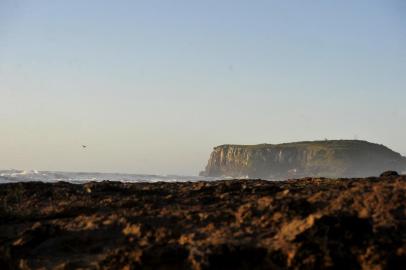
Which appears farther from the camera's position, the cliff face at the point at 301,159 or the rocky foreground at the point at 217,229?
the cliff face at the point at 301,159

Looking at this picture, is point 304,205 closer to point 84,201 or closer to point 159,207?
point 159,207

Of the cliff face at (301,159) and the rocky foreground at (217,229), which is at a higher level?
the cliff face at (301,159)

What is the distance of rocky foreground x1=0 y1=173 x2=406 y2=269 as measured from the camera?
548 centimetres

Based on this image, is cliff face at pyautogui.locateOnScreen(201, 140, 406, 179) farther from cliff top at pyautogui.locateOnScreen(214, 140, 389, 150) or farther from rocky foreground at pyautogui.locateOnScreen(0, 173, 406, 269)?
rocky foreground at pyautogui.locateOnScreen(0, 173, 406, 269)

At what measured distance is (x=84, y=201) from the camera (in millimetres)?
8086

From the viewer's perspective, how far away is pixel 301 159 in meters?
128

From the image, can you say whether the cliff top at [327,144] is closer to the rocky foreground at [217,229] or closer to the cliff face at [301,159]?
the cliff face at [301,159]

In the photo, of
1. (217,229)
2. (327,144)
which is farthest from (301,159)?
(217,229)

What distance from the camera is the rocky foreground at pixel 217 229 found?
18.0 ft

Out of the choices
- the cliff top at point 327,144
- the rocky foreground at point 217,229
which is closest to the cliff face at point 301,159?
the cliff top at point 327,144

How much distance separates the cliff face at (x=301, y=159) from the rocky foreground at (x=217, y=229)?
364 feet

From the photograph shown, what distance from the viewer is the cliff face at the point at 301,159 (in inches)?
4702

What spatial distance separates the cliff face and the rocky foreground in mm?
110898

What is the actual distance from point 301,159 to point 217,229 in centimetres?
12335
